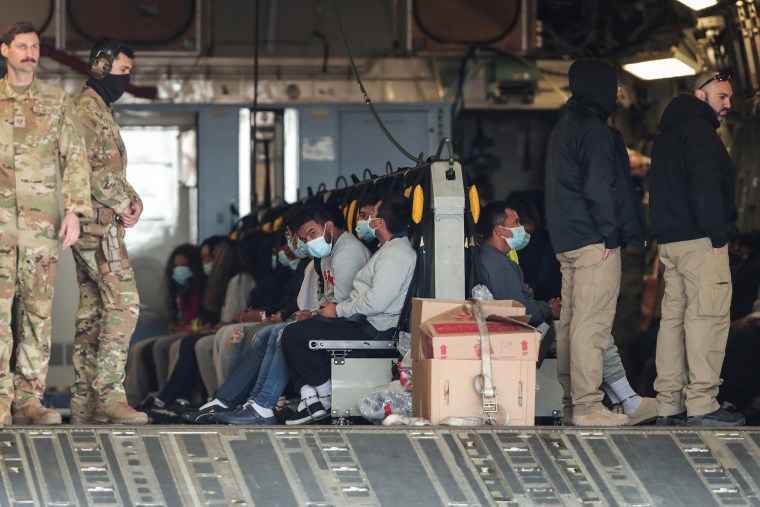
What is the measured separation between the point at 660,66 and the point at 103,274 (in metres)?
6.05

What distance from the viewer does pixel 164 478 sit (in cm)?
615

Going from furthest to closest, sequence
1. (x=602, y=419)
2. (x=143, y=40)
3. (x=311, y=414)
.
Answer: (x=143, y=40)
(x=311, y=414)
(x=602, y=419)

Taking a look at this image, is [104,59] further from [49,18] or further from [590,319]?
[49,18]

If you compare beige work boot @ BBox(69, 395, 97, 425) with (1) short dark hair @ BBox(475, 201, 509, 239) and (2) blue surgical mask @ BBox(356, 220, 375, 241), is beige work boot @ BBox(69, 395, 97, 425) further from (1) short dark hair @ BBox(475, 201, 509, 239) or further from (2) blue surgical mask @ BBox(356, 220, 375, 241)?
(1) short dark hair @ BBox(475, 201, 509, 239)

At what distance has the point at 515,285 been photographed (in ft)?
26.6

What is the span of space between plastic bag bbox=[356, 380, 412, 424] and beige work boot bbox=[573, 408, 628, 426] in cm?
84

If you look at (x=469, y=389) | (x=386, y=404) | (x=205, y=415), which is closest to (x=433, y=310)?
(x=469, y=389)

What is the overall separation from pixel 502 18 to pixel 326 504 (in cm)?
902

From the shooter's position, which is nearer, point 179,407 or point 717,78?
point 717,78

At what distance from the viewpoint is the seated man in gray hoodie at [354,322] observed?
7.96m

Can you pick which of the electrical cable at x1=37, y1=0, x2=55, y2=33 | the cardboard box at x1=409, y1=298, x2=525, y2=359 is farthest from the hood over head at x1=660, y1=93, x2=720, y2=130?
the electrical cable at x1=37, y1=0, x2=55, y2=33

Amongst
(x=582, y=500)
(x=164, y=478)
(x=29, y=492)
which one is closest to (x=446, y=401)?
(x=582, y=500)

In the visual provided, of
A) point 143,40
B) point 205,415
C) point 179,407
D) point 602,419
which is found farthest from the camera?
point 143,40

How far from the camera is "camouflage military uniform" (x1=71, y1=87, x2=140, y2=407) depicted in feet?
25.1
